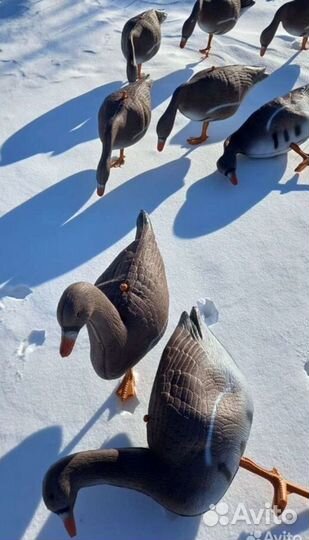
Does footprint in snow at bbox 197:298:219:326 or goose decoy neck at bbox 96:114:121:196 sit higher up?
goose decoy neck at bbox 96:114:121:196

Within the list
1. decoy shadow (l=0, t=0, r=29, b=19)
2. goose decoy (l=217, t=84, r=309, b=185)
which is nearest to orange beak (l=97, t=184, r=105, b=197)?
goose decoy (l=217, t=84, r=309, b=185)

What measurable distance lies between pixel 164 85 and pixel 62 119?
0.72 m

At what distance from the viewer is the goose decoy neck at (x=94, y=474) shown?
1.69m

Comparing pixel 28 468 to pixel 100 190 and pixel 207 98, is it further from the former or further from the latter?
pixel 207 98

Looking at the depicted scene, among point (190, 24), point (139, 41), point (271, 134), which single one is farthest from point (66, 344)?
point (190, 24)

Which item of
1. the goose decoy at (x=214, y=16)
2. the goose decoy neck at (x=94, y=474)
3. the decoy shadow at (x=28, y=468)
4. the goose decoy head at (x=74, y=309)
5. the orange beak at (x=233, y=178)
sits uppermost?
the goose decoy at (x=214, y=16)

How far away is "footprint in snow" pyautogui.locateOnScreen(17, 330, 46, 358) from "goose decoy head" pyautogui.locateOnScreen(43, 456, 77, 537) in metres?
0.71

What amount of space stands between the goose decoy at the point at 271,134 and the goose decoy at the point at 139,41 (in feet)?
2.71

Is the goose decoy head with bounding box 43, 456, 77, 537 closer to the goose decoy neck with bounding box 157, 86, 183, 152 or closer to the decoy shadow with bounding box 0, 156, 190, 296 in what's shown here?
the decoy shadow with bounding box 0, 156, 190, 296

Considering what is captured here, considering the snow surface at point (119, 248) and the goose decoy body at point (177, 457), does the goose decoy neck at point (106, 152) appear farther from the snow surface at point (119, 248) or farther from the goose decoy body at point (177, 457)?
the goose decoy body at point (177, 457)

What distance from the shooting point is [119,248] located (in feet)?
9.17

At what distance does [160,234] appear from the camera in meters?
2.86

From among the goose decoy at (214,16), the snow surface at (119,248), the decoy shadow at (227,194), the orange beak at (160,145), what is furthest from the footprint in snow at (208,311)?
the goose decoy at (214,16)

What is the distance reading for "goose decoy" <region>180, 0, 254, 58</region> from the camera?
3.78 metres
